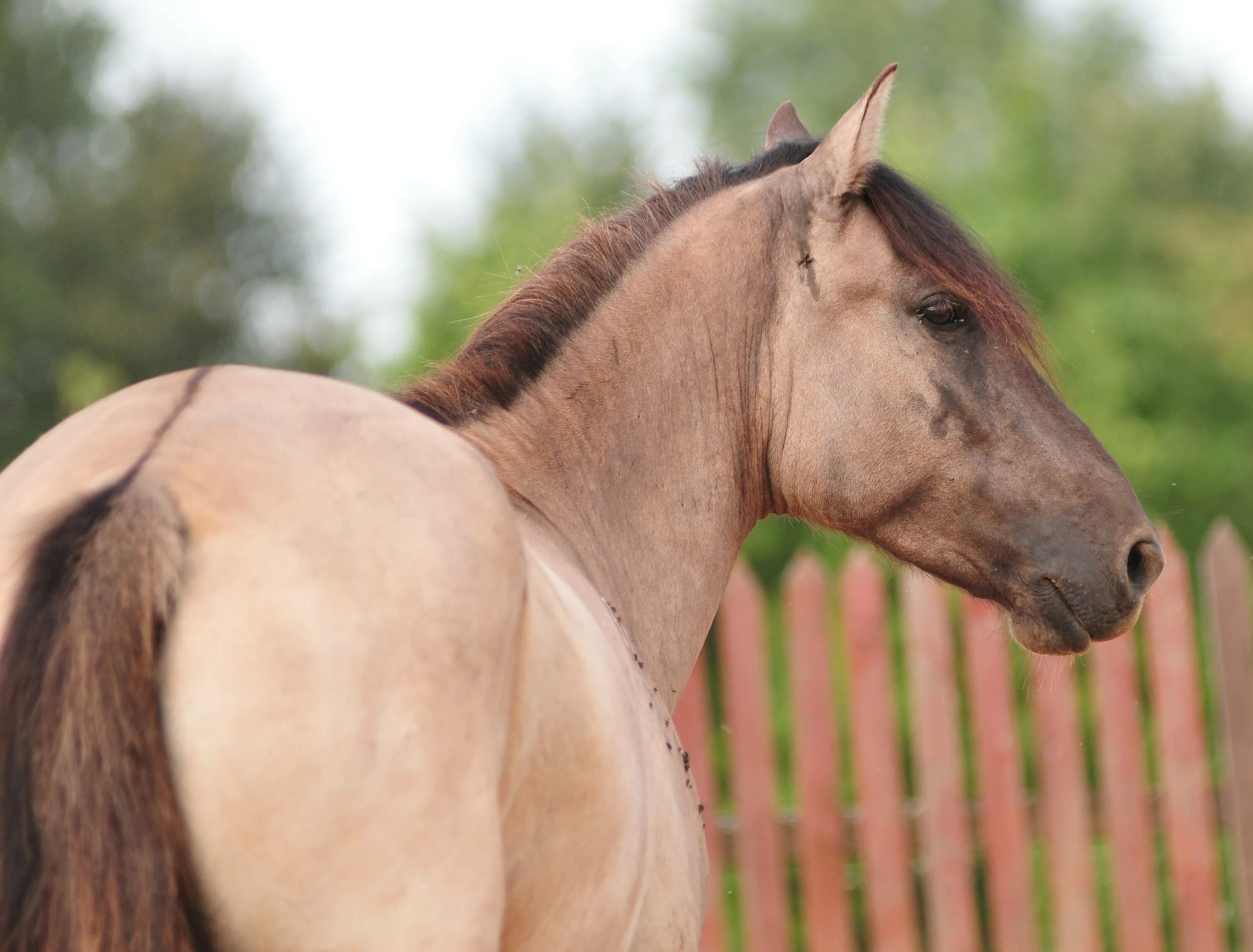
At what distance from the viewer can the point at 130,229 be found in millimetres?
19422

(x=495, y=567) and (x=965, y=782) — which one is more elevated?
(x=495, y=567)

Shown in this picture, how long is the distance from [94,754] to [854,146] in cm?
205

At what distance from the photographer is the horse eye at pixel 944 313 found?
8.95ft

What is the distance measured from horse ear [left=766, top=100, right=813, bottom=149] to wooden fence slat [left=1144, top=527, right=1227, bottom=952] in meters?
3.13

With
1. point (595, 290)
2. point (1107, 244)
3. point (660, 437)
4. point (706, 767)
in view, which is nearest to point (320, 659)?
point (660, 437)

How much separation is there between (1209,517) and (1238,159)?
34.0 ft

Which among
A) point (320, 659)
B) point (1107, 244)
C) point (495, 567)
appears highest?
point (1107, 244)

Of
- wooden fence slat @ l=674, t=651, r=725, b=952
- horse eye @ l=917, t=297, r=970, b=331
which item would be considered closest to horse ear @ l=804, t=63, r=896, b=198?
horse eye @ l=917, t=297, r=970, b=331

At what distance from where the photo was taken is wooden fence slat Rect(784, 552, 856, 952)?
209 inches

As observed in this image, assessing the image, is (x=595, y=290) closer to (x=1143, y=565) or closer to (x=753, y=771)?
(x=1143, y=565)

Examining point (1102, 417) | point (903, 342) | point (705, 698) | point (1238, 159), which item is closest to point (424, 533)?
point (903, 342)

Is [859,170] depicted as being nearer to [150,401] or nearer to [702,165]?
[702,165]

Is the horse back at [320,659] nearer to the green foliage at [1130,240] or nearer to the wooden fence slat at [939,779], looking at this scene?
the green foliage at [1130,240]

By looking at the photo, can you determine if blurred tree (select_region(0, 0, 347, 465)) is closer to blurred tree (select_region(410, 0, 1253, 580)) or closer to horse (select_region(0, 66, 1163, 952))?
blurred tree (select_region(410, 0, 1253, 580))
